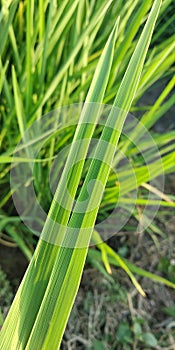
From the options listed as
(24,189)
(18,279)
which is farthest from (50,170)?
(18,279)

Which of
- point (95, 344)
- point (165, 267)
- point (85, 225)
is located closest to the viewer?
point (85, 225)

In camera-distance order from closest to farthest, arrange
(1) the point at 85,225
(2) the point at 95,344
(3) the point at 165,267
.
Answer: (1) the point at 85,225
(2) the point at 95,344
(3) the point at 165,267

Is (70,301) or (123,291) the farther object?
(123,291)

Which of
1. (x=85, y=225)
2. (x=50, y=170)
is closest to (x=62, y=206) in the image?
(x=85, y=225)

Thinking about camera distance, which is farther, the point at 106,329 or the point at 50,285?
the point at 106,329

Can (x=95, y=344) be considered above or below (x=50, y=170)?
below

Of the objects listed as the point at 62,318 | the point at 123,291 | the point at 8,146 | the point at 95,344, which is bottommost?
the point at 62,318

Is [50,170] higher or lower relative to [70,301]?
higher

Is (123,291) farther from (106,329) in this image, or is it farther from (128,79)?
(128,79)

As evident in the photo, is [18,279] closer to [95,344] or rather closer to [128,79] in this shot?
[95,344]
